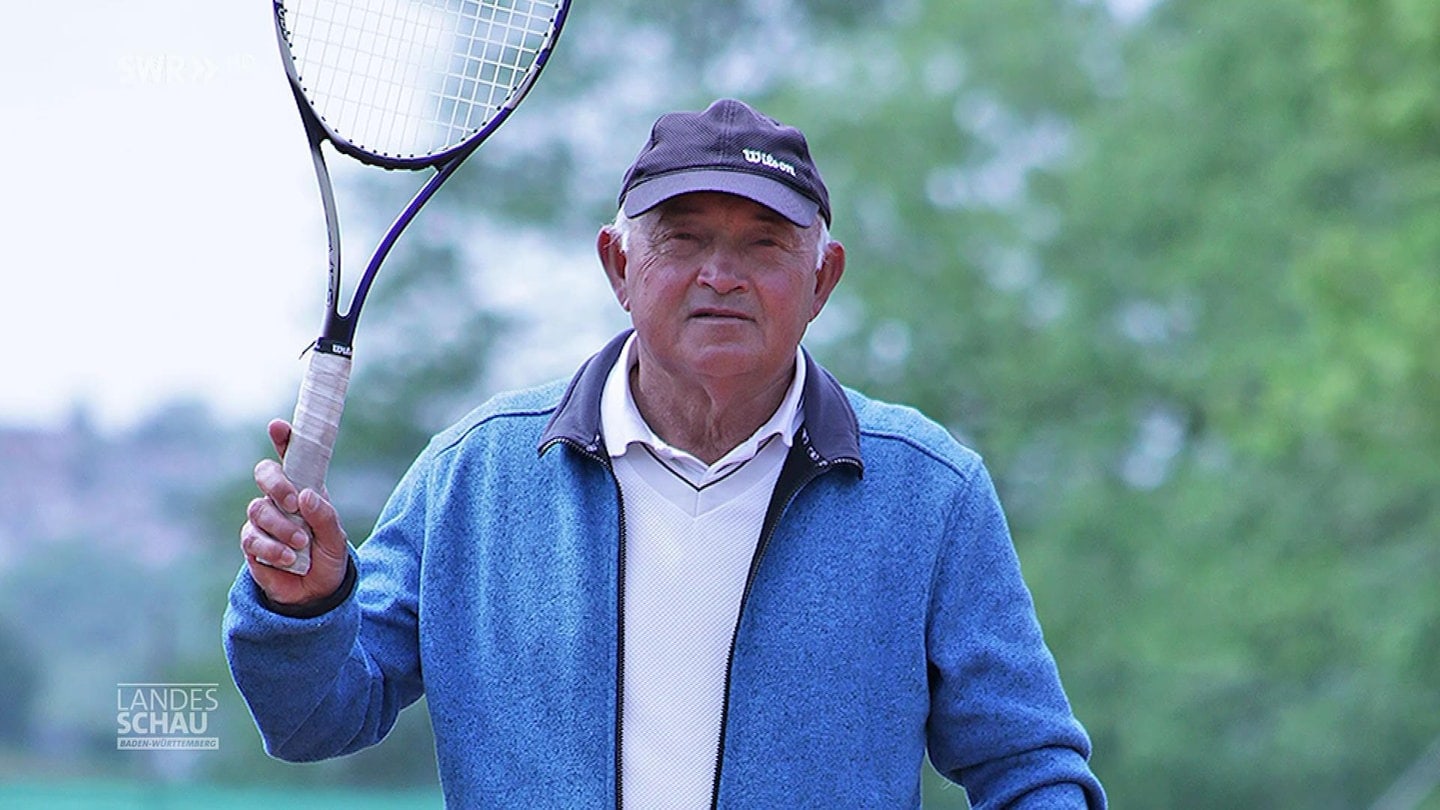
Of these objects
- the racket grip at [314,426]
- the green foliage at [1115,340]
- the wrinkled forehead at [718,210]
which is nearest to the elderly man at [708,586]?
the wrinkled forehead at [718,210]

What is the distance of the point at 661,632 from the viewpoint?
2822mm

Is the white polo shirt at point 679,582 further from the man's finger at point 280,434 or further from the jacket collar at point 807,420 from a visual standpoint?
the man's finger at point 280,434

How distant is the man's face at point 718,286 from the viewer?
9.15 feet

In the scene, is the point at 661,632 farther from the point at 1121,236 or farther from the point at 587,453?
the point at 1121,236

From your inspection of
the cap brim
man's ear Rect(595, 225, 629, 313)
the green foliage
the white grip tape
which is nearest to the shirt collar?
man's ear Rect(595, 225, 629, 313)

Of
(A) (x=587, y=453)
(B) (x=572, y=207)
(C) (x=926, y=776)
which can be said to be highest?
(A) (x=587, y=453)

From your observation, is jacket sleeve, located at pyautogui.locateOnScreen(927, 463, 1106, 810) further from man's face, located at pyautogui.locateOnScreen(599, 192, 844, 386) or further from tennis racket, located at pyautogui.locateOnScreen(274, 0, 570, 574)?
tennis racket, located at pyautogui.locateOnScreen(274, 0, 570, 574)

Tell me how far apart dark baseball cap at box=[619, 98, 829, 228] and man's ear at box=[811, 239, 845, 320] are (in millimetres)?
95

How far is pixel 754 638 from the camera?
2805 millimetres

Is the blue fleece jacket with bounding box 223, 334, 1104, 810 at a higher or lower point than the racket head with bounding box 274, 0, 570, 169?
lower

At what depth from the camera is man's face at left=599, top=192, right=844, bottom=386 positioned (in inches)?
110

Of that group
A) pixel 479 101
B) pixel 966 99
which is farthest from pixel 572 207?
pixel 479 101

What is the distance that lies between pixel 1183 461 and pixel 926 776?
13.0 feet

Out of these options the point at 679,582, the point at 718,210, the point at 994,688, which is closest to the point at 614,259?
the point at 718,210
